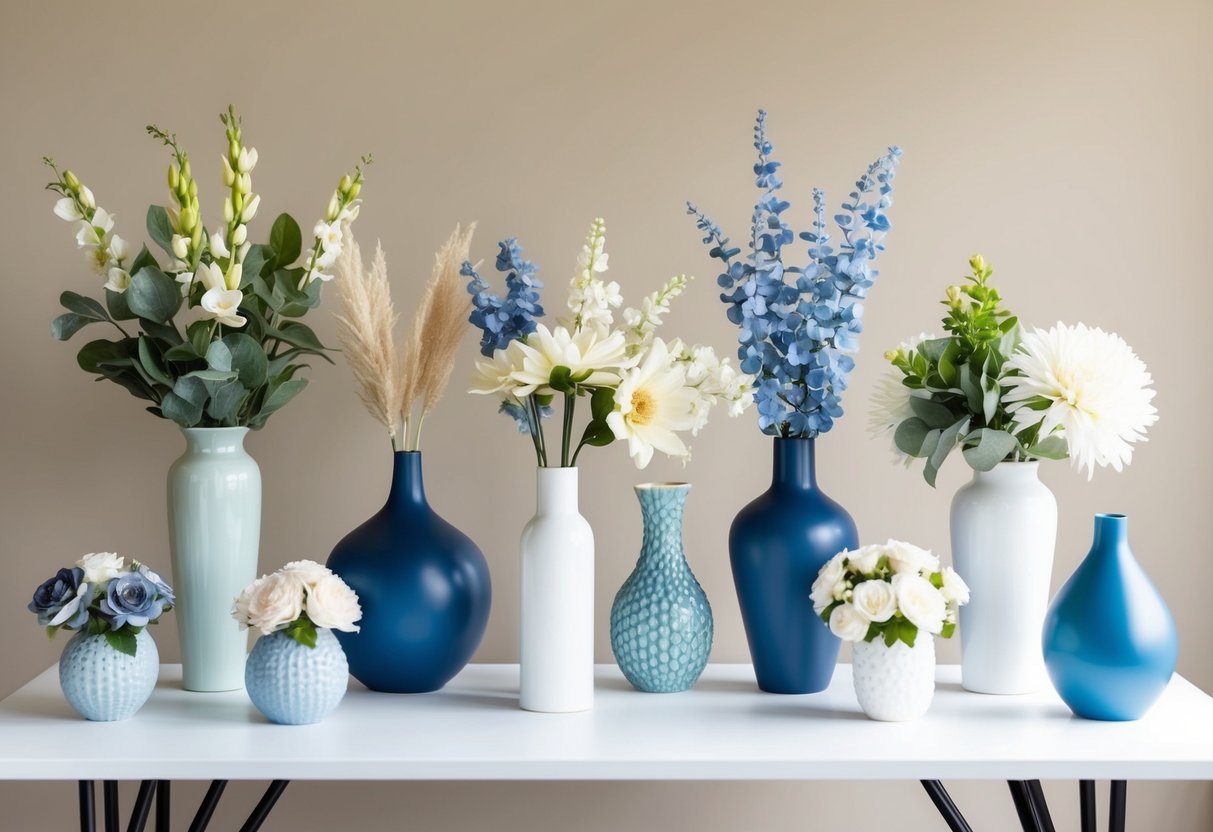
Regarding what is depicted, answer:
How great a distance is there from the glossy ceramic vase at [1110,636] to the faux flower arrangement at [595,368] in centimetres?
46

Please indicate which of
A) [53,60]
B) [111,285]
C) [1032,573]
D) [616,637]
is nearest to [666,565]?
[616,637]

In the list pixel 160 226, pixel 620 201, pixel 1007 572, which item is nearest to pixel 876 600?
pixel 1007 572

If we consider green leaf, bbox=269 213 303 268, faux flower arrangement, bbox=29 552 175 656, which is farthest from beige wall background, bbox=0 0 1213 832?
faux flower arrangement, bbox=29 552 175 656

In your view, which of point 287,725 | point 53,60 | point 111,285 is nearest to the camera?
point 287,725

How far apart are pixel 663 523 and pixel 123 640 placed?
67 centimetres

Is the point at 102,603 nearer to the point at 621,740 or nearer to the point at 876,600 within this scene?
the point at 621,740

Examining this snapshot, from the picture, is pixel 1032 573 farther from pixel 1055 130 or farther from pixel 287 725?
pixel 287 725

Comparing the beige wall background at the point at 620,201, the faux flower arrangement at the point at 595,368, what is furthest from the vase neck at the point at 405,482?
the beige wall background at the point at 620,201

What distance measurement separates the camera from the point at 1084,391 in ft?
4.39

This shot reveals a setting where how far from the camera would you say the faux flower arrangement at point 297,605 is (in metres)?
1.29

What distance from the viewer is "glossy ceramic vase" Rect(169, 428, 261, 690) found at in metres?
1.46

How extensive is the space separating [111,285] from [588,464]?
738 mm

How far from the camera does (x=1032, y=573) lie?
1435mm

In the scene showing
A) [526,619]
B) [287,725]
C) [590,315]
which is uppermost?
[590,315]
